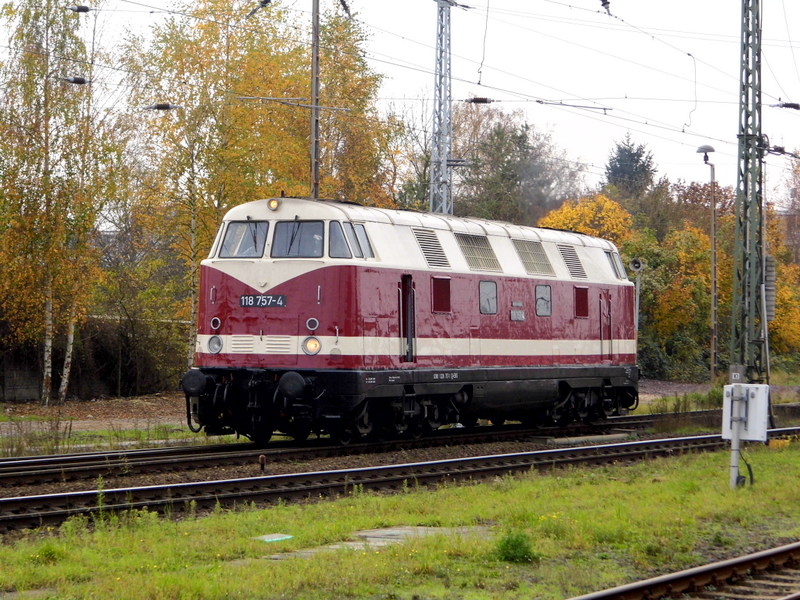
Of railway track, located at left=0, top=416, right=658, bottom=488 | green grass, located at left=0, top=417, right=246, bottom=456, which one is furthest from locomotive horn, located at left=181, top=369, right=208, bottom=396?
green grass, located at left=0, top=417, right=246, bottom=456

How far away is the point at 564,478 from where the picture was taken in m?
15.4

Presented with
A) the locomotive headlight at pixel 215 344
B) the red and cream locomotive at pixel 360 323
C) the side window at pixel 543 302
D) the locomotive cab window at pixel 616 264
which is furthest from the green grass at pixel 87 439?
the locomotive cab window at pixel 616 264

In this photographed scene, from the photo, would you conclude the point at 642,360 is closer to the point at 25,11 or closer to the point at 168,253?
the point at 168,253

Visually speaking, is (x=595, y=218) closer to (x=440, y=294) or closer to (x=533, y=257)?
(x=533, y=257)

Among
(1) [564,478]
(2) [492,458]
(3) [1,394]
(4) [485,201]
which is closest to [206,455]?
(2) [492,458]

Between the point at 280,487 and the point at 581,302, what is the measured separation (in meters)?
10.7

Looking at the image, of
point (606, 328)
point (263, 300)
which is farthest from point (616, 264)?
point (263, 300)

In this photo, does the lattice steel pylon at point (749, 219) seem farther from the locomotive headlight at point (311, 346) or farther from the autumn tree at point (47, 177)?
the autumn tree at point (47, 177)

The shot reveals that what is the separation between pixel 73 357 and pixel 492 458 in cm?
2046

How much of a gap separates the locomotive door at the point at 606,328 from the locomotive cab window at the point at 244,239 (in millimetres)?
8664

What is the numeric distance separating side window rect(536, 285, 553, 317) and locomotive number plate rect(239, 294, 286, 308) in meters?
6.07

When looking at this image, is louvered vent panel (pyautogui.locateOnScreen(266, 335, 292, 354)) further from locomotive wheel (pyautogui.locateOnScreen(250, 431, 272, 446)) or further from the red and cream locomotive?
locomotive wheel (pyautogui.locateOnScreen(250, 431, 272, 446))

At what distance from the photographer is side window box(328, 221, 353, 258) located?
57.2ft

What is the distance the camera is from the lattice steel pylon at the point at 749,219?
23531mm
